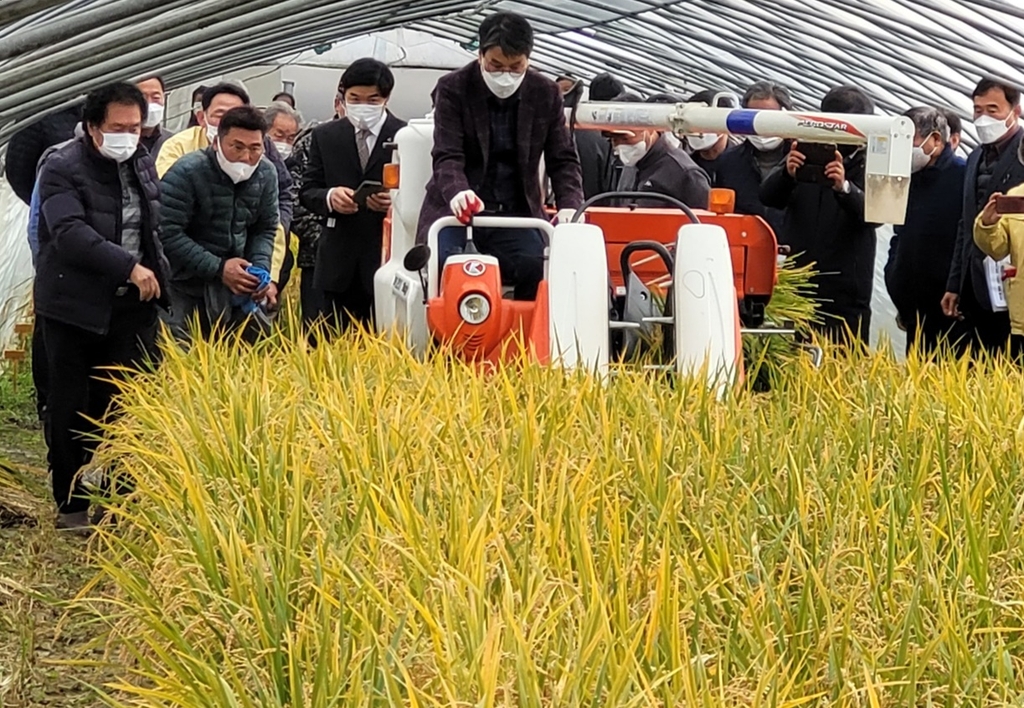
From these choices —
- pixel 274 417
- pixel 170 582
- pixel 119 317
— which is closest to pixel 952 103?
pixel 119 317

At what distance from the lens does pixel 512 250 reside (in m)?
4.30

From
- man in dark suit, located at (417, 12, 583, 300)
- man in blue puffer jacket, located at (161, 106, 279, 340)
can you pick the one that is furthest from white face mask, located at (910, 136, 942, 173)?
man in blue puffer jacket, located at (161, 106, 279, 340)

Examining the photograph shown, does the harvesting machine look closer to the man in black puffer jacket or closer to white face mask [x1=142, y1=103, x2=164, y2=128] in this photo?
the man in black puffer jacket

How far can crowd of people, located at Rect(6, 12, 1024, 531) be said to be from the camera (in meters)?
4.30

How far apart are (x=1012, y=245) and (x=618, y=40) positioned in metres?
9.00

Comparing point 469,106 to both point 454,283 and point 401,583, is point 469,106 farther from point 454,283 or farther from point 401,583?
point 401,583

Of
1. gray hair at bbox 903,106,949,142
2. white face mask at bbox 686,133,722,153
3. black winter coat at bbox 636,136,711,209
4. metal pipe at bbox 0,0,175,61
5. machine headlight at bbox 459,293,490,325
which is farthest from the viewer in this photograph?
white face mask at bbox 686,133,722,153

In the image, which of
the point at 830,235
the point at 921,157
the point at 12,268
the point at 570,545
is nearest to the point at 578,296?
the point at 570,545

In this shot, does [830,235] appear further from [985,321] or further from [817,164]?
[985,321]

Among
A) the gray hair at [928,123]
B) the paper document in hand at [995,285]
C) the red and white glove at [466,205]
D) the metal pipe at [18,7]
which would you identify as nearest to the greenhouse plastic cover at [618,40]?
the metal pipe at [18,7]

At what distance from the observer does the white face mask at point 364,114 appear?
541cm

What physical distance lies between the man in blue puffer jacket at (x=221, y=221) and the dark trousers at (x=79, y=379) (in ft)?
0.99

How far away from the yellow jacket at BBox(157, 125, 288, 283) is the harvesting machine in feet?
4.21

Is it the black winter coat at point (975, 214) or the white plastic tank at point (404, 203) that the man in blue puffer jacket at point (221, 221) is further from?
the black winter coat at point (975, 214)
